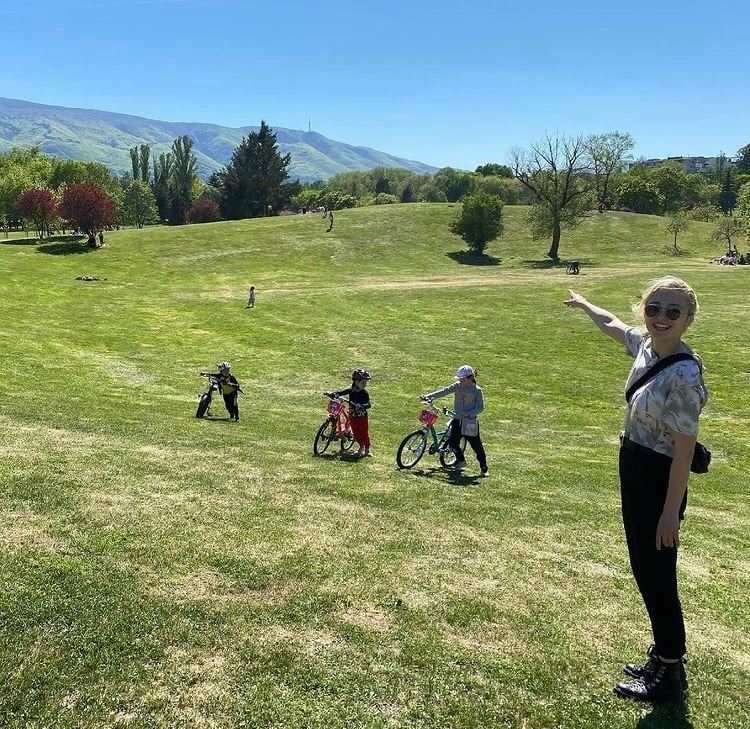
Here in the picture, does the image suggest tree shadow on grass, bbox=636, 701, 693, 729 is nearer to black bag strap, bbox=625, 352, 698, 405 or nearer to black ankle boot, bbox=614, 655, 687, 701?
black ankle boot, bbox=614, 655, 687, 701

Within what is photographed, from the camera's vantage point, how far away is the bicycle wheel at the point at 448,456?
13.5 meters

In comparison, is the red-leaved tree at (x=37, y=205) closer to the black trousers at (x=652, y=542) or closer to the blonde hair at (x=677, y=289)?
the blonde hair at (x=677, y=289)

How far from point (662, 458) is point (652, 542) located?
29.5 inches

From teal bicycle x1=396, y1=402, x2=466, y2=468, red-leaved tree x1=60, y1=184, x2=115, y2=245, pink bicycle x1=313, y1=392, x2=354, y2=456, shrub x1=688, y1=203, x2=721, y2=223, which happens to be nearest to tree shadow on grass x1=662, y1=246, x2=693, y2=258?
shrub x1=688, y1=203, x2=721, y2=223

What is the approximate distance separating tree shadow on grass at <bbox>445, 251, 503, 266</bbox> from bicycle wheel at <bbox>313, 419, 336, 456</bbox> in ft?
208

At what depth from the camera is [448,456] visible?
13789mm

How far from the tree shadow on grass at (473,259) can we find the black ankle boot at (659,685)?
7193cm

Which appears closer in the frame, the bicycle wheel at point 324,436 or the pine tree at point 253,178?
the bicycle wheel at point 324,436

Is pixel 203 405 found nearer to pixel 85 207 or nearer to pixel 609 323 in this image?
pixel 609 323

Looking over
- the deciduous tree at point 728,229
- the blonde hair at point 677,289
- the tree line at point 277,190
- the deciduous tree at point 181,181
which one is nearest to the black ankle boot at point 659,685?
the blonde hair at point 677,289

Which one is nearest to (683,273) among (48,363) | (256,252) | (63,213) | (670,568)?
(256,252)

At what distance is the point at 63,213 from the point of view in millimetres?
64938

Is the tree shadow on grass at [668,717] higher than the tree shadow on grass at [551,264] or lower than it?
lower

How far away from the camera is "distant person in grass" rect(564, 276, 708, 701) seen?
429 centimetres
